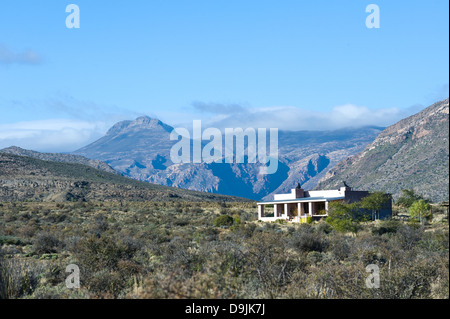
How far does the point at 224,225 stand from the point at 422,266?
1568 inches

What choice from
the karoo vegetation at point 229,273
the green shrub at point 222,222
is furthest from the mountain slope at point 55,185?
the karoo vegetation at point 229,273

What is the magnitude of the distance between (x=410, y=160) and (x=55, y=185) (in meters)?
80.1

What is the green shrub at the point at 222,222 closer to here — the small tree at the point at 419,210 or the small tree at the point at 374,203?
the small tree at the point at 374,203

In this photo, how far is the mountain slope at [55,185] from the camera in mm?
102438

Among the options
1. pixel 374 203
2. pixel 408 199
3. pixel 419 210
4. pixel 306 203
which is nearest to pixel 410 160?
pixel 408 199

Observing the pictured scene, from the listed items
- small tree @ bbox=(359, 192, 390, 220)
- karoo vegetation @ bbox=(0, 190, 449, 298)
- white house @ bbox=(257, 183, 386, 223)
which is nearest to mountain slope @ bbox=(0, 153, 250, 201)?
white house @ bbox=(257, 183, 386, 223)

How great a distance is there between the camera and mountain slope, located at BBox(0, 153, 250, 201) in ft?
336

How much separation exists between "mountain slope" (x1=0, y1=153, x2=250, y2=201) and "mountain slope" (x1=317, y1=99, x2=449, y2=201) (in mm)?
49793

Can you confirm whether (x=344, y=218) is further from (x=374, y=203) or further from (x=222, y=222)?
(x=222, y=222)

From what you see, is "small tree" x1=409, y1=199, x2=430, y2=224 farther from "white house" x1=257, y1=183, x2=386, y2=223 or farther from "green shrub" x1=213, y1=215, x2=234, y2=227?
"green shrub" x1=213, y1=215, x2=234, y2=227

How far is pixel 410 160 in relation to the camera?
414ft
